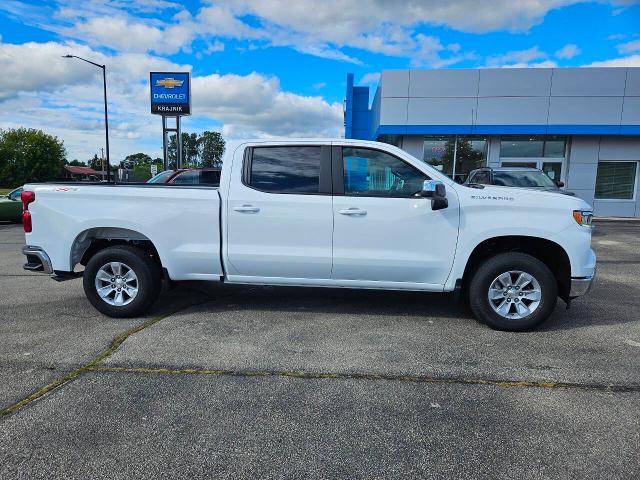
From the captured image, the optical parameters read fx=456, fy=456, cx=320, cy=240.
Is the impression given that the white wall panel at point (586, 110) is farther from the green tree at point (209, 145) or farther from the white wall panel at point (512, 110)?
the green tree at point (209, 145)

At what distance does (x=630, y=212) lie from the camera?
19.9m

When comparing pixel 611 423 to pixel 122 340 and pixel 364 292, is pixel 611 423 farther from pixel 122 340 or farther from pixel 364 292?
pixel 122 340

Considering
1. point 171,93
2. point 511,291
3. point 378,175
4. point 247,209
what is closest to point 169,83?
point 171,93

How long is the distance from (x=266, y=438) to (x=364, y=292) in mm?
3689

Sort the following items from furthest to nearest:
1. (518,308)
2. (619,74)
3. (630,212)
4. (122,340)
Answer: (630,212) → (619,74) → (518,308) → (122,340)

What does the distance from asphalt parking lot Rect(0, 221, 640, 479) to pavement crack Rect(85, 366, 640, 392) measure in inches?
0.7

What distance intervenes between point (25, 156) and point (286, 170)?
254ft

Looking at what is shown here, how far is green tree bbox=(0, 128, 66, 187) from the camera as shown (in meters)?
67.6

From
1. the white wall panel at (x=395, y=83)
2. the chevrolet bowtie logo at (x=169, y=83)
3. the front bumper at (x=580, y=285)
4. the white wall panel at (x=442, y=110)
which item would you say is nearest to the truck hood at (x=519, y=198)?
the front bumper at (x=580, y=285)

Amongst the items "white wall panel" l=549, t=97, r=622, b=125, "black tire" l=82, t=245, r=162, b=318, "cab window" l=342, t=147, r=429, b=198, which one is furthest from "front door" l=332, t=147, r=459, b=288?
"white wall panel" l=549, t=97, r=622, b=125

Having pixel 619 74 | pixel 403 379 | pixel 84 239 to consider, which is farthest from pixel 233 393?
pixel 619 74

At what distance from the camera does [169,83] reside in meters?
28.4

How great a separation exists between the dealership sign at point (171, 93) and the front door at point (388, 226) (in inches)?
1025

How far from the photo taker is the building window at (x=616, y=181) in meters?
19.7
